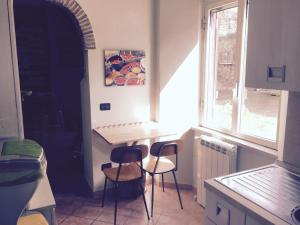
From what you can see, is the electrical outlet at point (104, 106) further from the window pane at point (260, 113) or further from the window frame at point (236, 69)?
the window pane at point (260, 113)

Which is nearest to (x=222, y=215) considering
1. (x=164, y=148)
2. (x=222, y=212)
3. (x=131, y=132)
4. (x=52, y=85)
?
(x=222, y=212)

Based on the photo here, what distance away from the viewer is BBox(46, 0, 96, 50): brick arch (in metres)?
2.71

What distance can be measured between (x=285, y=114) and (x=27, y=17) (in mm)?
3437

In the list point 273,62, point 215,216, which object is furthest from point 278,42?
point 215,216

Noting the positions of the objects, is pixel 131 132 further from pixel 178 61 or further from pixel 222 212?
pixel 222 212

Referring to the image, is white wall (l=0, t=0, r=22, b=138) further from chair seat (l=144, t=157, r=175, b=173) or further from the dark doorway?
the dark doorway

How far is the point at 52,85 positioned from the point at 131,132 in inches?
63.8

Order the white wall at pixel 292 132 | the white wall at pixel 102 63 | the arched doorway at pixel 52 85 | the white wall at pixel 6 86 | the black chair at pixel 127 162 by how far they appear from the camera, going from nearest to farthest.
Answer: the white wall at pixel 6 86
the white wall at pixel 292 132
the black chair at pixel 127 162
the white wall at pixel 102 63
the arched doorway at pixel 52 85

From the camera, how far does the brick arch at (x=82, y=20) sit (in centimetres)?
271

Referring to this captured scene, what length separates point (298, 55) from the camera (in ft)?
4.11

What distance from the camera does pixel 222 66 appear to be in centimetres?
297

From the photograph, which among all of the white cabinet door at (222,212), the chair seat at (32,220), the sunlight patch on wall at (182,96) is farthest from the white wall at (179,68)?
the chair seat at (32,220)

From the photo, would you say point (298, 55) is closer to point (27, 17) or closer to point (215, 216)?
point (215, 216)

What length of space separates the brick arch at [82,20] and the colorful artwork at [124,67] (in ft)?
0.70
